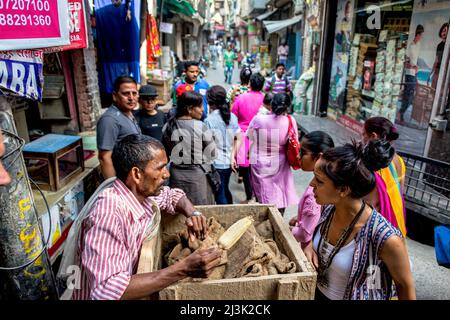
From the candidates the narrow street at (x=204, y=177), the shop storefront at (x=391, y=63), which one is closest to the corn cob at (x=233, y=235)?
the narrow street at (x=204, y=177)

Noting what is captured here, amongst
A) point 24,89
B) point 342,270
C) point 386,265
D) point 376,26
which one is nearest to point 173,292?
point 342,270

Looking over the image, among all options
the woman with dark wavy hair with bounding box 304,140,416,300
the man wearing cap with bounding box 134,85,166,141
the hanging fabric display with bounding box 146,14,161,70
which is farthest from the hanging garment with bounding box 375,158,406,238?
the hanging fabric display with bounding box 146,14,161,70

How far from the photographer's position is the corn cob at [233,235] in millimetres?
1880

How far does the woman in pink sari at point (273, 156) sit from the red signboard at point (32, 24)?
2061 mm

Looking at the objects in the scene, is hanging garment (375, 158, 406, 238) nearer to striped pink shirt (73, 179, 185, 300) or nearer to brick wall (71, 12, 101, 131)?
striped pink shirt (73, 179, 185, 300)

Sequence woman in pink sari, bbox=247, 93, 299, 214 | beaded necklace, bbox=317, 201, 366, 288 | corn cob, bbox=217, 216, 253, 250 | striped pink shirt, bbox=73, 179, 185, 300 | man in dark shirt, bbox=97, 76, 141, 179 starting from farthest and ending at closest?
woman in pink sari, bbox=247, 93, 299, 214, man in dark shirt, bbox=97, 76, 141, 179, corn cob, bbox=217, 216, 253, 250, beaded necklace, bbox=317, 201, 366, 288, striped pink shirt, bbox=73, 179, 185, 300

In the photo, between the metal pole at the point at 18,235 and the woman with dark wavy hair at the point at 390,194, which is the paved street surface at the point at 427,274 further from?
the metal pole at the point at 18,235

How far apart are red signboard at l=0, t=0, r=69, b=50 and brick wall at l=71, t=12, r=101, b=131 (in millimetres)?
2137

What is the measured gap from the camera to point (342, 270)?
179 centimetres

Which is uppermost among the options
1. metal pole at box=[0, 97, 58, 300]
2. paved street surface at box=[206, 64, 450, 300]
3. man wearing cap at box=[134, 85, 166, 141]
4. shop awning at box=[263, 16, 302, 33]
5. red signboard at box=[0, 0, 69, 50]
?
shop awning at box=[263, 16, 302, 33]

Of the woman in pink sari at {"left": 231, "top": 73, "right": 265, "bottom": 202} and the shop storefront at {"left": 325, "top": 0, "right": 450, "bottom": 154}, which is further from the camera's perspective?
the shop storefront at {"left": 325, "top": 0, "right": 450, "bottom": 154}

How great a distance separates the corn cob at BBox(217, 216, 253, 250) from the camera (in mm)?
1880
